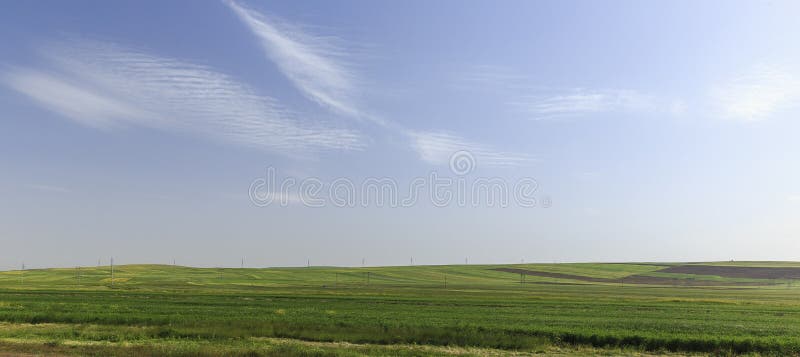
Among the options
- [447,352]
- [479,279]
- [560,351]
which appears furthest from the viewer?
[479,279]

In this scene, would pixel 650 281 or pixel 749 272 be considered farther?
pixel 749 272

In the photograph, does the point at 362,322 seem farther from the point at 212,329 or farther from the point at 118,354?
the point at 118,354

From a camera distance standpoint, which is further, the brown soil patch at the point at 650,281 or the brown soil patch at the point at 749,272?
the brown soil patch at the point at 749,272

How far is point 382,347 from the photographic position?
30.3 meters

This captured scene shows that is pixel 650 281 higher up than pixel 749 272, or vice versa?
pixel 749 272

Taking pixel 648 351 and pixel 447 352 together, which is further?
pixel 648 351

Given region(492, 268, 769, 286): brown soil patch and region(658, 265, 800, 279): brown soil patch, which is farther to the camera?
region(658, 265, 800, 279): brown soil patch

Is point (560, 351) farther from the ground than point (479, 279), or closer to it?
farther from the ground

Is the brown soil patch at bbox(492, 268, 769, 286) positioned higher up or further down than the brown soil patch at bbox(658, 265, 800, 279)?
further down

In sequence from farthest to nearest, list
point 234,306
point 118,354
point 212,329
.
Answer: point 234,306, point 212,329, point 118,354

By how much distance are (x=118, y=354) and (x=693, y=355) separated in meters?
33.1

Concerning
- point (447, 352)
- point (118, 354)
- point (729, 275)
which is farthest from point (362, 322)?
point (729, 275)

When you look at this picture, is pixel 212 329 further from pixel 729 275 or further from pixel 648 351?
pixel 729 275

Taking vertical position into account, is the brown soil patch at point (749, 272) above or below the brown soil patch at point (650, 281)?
above
